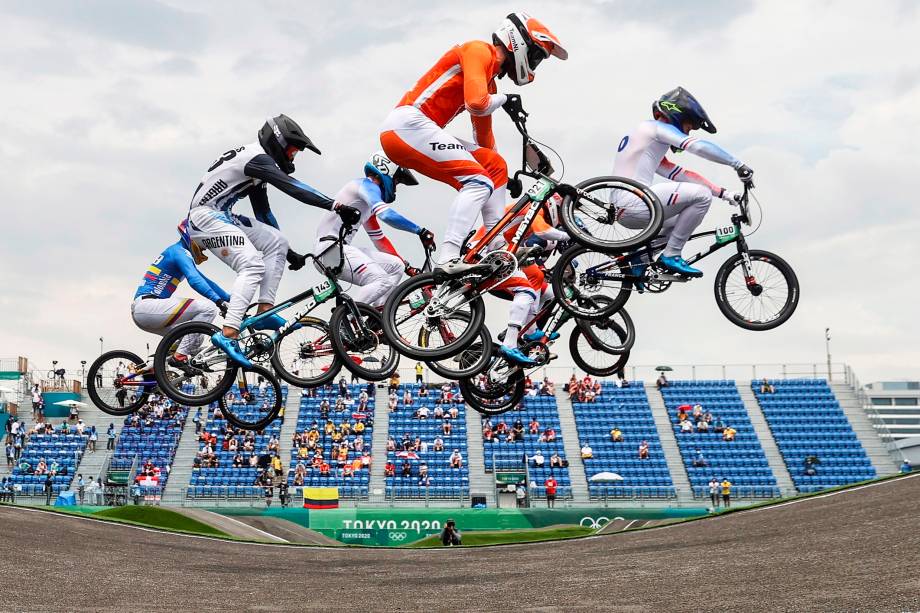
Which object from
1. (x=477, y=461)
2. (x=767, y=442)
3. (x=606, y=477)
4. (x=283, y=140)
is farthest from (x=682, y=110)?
(x=767, y=442)

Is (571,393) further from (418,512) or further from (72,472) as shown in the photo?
(72,472)

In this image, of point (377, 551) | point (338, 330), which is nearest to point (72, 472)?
point (377, 551)

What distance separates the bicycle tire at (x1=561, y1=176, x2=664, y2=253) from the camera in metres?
15.7

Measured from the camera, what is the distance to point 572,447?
5850 cm

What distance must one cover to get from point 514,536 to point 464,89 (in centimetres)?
2981

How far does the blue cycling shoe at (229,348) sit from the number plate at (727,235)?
25.8 feet

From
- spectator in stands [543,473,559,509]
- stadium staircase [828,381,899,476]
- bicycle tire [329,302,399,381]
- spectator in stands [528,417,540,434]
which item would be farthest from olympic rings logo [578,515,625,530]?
bicycle tire [329,302,399,381]

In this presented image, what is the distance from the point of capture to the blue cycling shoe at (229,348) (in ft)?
56.2

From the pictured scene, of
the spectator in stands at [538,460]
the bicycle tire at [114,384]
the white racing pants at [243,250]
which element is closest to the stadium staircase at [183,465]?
the spectator in stands at [538,460]

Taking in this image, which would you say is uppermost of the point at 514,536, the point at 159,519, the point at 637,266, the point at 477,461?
the point at 477,461

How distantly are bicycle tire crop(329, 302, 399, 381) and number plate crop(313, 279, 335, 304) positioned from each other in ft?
1.04

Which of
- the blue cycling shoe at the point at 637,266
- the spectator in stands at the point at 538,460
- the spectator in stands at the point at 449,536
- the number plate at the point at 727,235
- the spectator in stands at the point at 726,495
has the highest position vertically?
the spectator in stands at the point at 538,460

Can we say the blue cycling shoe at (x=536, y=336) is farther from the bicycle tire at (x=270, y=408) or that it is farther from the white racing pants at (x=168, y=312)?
the white racing pants at (x=168, y=312)

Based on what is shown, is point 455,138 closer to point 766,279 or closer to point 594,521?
point 766,279
